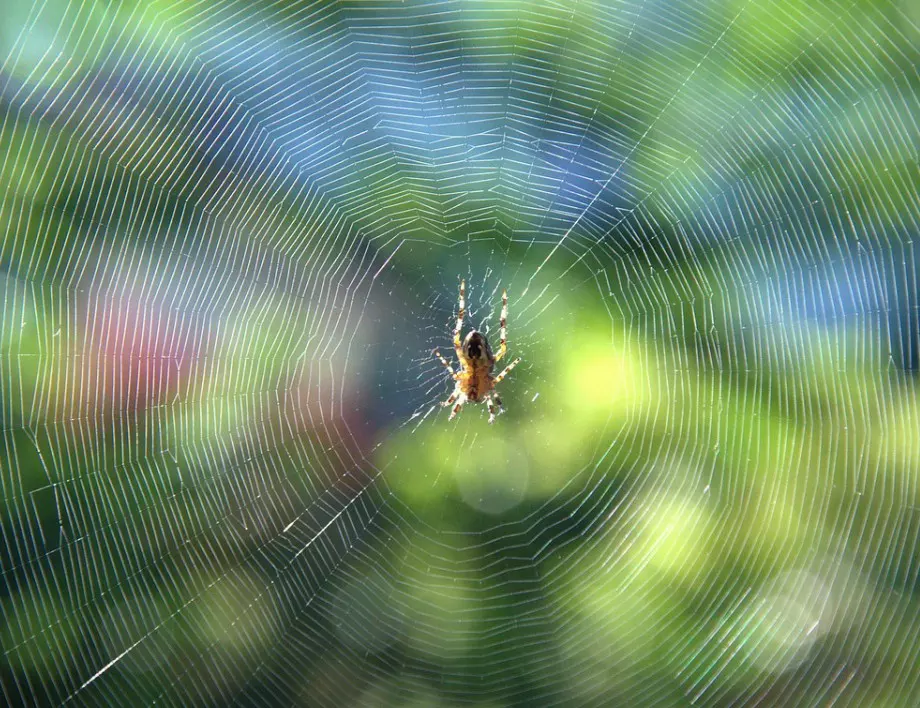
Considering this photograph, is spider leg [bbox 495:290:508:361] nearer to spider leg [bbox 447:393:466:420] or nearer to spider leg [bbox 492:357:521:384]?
spider leg [bbox 492:357:521:384]

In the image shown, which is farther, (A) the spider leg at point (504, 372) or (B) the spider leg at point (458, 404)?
(B) the spider leg at point (458, 404)

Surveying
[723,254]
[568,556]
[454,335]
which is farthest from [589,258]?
[568,556]

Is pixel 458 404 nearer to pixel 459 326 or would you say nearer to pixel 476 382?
pixel 476 382

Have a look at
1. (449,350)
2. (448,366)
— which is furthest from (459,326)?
(449,350)

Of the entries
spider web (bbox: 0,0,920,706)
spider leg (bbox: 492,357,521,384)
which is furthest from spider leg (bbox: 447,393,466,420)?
spider web (bbox: 0,0,920,706)

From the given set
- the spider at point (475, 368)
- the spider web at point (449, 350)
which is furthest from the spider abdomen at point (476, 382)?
the spider web at point (449, 350)

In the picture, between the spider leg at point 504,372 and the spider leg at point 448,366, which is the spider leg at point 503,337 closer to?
the spider leg at point 504,372

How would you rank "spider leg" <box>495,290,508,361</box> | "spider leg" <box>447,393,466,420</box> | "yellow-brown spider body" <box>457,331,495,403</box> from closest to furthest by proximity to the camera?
"yellow-brown spider body" <box>457,331,495,403</box> < "spider leg" <box>495,290,508,361</box> < "spider leg" <box>447,393,466,420</box>
